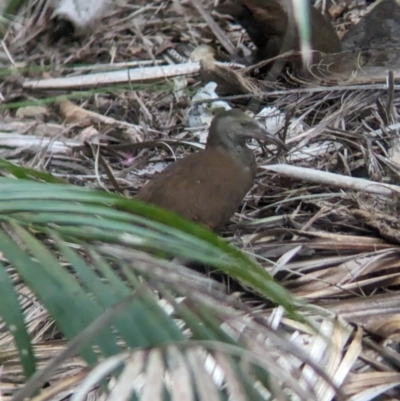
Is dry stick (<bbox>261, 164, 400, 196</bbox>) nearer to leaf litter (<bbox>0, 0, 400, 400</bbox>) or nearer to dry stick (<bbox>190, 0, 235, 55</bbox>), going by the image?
leaf litter (<bbox>0, 0, 400, 400</bbox>)

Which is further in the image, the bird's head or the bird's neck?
the bird's head

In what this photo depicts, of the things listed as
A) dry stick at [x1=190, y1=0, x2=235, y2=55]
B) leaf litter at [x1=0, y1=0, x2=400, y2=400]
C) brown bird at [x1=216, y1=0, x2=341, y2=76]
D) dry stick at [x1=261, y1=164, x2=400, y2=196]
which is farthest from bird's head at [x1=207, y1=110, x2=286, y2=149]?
dry stick at [x1=190, y1=0, x2=235, y2=55]

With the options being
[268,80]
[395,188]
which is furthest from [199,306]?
[268,80]

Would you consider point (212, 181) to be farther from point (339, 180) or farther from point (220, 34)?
point (220, 34)

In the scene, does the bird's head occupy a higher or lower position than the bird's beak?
higher

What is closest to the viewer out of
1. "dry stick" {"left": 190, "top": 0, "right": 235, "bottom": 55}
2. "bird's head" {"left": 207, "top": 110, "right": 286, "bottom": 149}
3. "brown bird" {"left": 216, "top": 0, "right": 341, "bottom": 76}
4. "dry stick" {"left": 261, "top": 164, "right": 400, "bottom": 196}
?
"dry stick" {"left": 261, "top": 164, "right": 400, "bottom": 196}

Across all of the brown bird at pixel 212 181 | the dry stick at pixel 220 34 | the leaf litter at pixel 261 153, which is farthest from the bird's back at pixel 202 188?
the dry stick at pixel 220 34

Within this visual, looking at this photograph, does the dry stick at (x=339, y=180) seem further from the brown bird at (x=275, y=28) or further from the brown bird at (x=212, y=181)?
the brown bird at (x=275, y=28)
